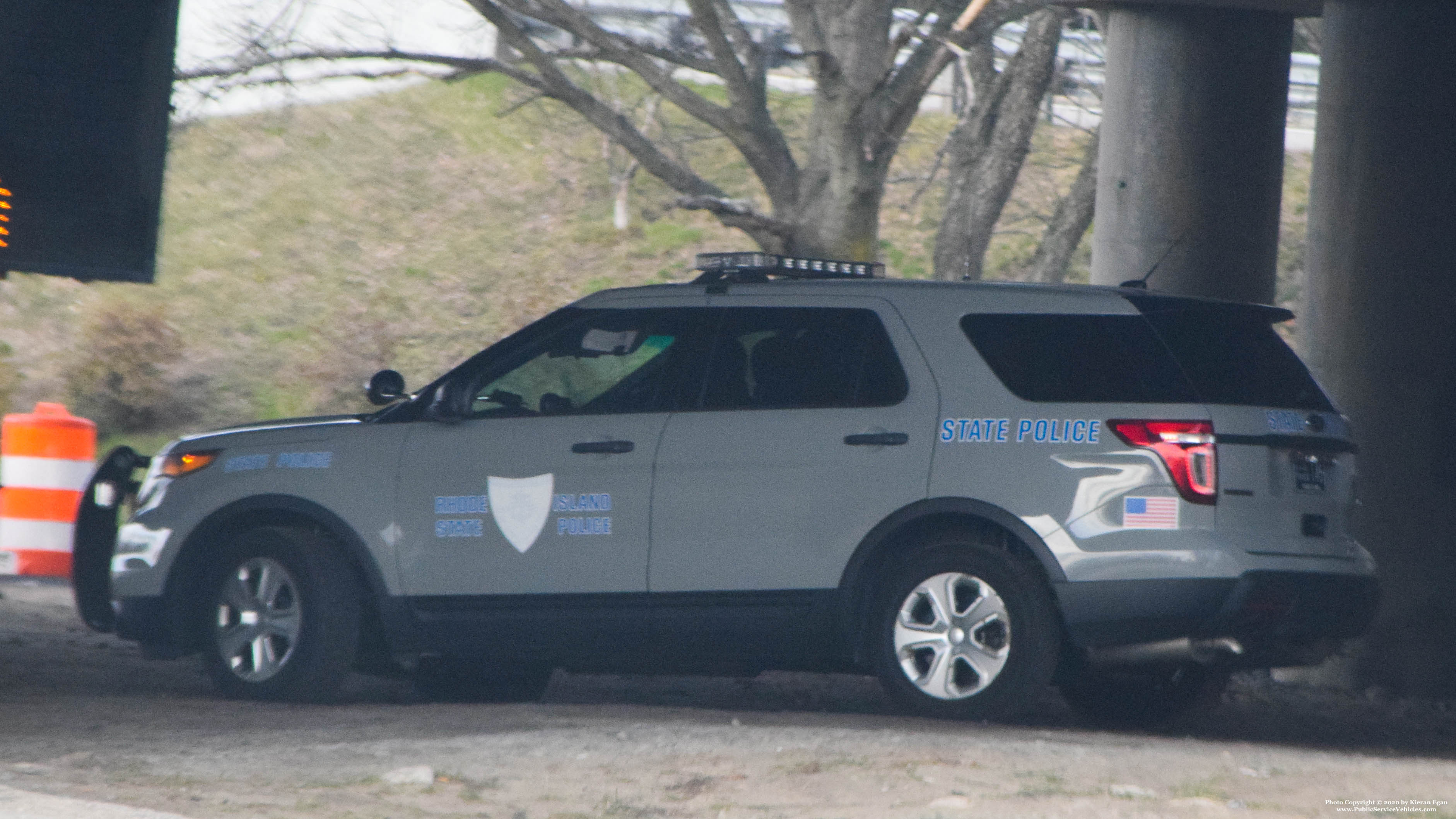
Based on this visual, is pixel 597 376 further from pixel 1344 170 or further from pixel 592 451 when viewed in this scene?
pixel 1344 170

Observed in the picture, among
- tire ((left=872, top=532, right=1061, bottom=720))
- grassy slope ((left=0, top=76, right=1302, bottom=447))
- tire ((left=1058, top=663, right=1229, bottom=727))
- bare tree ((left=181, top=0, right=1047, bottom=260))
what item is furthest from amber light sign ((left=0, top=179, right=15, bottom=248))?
grassy slope ((left=0, top=76, right=1302, bottom=447))

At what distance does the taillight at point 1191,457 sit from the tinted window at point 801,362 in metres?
1.00

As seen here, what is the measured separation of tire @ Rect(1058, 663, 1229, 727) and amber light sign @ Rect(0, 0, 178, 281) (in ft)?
18.2

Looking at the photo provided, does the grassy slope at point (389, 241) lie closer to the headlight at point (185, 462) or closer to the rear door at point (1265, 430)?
the headlight at point (185, 462)

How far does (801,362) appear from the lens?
7.26 meters

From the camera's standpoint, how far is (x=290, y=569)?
25.3 ft

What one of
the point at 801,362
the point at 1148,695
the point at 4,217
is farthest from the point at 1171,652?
the point at 4,217

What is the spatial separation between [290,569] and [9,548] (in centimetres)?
484

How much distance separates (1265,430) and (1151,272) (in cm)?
88

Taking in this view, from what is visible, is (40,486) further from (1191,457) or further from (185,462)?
(1191,457)

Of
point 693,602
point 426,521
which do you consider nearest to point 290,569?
point 426,521

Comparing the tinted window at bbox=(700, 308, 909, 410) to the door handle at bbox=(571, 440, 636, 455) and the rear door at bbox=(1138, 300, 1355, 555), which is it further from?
the rear door at bbox=(1138, 300, 1355, 555)

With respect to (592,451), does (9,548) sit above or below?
below

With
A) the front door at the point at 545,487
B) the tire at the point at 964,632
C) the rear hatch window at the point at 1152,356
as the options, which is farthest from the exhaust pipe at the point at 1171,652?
the front door at the point at 545,487
